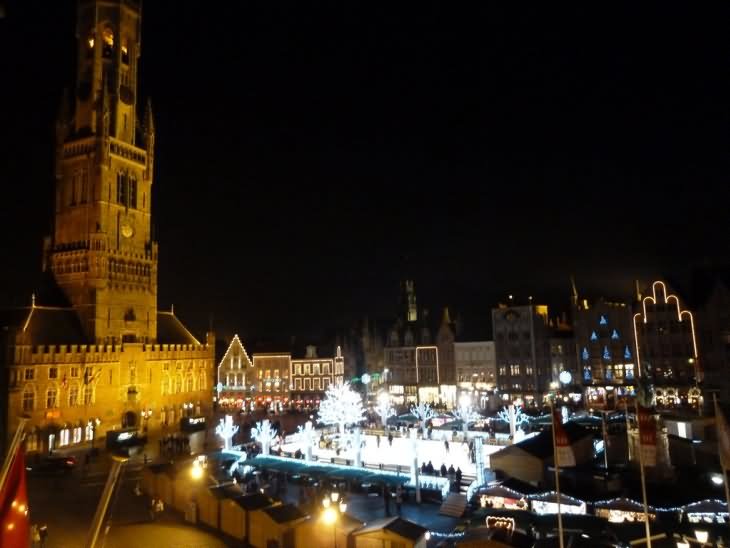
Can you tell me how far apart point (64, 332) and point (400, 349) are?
4677 centimetres

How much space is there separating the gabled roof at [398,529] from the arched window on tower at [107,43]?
63368 mm

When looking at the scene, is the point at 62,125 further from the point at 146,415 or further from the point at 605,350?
the point at 605,350

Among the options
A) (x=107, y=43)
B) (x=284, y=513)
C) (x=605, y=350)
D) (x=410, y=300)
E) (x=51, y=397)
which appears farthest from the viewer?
(x=410, y=300)

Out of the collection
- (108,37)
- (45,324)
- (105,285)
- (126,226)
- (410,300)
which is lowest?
(45,324)

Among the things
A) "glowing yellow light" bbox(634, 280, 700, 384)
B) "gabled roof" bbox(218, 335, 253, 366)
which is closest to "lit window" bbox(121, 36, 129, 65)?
"gabled roof" bbox(218, 335, 253, 366)

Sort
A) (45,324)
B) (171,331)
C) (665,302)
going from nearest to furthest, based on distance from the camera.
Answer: (45,324) < (665,302) < (171,331)

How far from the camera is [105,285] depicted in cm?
6022

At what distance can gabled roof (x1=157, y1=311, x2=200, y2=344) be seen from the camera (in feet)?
226

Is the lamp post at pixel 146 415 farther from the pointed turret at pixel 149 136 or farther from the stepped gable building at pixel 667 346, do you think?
the stepped gable building at pixel 667 346

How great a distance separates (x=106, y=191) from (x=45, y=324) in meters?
15.8

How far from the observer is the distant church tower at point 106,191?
6053 cm

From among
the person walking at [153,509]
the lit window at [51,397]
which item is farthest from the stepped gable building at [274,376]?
the person walking at [153,509]

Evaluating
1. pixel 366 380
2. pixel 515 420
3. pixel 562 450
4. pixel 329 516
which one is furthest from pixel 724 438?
pixel 366 380

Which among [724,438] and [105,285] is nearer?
[724,438]
